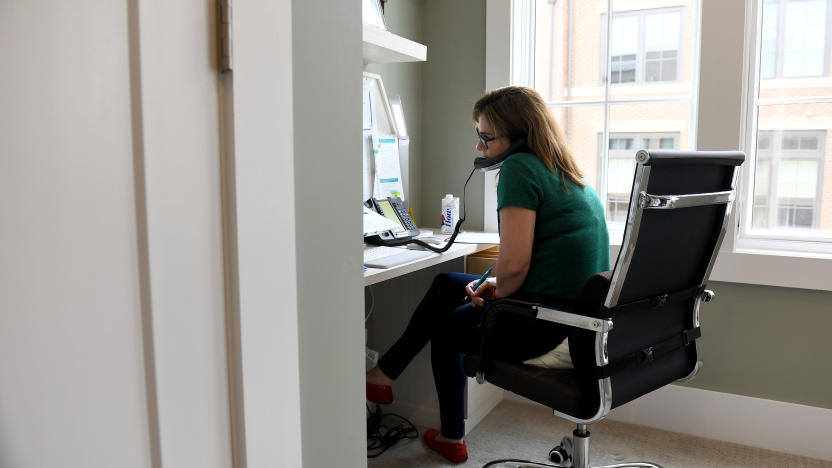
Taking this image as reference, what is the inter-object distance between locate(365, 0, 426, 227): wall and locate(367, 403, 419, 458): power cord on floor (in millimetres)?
962

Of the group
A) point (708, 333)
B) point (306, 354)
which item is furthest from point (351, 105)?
point (708, 333)

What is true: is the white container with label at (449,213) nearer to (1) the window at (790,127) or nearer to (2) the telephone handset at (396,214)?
(2) the telephone handset at (396,214)

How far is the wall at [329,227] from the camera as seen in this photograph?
771 mm

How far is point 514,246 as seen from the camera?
73.0 inches

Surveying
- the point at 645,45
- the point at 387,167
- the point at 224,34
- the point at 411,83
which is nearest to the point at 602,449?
the point at 387,167

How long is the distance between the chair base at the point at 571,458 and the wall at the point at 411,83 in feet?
4.12

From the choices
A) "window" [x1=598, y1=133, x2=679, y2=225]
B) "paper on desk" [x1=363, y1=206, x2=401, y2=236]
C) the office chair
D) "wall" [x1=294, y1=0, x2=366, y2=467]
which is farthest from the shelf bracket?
"window" [x1=598, y1=133, x2=679, y2=225]

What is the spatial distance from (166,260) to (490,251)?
6.84 feet

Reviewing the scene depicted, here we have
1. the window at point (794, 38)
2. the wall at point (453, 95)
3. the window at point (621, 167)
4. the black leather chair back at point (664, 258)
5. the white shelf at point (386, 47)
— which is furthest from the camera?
the wall at point (453, 95)

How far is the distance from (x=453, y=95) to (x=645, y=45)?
860 mm

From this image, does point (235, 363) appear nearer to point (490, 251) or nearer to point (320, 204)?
point (320, 204)

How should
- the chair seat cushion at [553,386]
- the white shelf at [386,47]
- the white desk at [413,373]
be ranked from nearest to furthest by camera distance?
the chair seat cushion at [553,386] < the white shelf at [386,47] < the white desk at [413,373]

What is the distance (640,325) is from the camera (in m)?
A: 1.66

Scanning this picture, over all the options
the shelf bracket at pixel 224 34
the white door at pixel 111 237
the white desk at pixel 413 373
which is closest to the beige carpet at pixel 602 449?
the white desk at pixel 413 373
